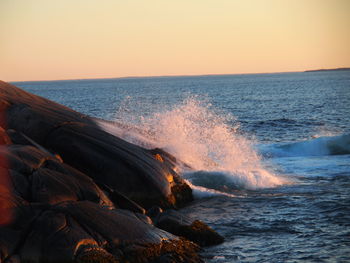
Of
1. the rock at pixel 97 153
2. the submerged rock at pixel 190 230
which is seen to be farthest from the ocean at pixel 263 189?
the rock at pixel 97 153

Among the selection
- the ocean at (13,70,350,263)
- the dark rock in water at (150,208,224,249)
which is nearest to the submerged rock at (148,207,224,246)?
the dark rock in water at (150,208,224,249)

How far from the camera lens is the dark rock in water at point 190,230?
10172mm

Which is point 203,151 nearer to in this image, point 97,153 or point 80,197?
point 97,153

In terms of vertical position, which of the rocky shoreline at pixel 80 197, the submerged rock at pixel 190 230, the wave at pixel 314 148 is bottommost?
the wave at pixel 314 148

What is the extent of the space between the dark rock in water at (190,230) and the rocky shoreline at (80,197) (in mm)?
19

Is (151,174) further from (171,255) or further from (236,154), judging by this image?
(236,154)

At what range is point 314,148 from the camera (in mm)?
23969

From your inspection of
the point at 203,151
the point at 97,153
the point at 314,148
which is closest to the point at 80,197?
the point at 97,153

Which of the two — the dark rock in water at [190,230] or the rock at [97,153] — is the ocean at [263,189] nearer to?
the dark rock in water at [190,230]

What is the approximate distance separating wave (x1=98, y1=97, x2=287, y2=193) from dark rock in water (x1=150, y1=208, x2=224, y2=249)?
5.00m

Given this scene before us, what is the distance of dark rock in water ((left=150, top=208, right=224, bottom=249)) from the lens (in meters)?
10.2

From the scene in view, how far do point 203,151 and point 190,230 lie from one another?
27.7 ft

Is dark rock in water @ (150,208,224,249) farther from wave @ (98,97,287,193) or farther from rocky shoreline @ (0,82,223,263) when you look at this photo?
wave @ (98,97,287,193)

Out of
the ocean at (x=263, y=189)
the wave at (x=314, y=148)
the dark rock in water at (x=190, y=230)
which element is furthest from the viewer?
the wave at (x=314, y=148)
